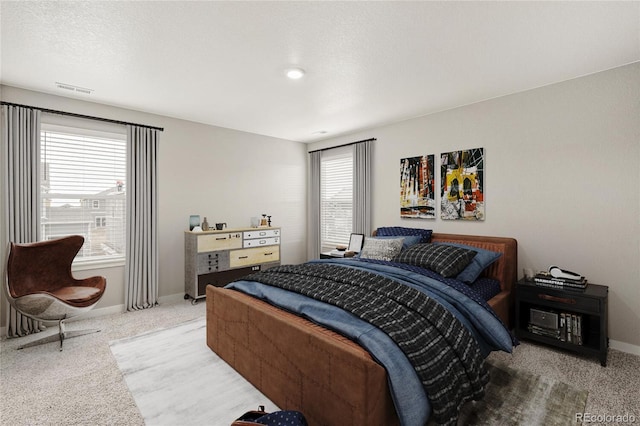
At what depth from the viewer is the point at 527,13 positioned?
79.3 inches

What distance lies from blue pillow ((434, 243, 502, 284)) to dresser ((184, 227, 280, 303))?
299 cm

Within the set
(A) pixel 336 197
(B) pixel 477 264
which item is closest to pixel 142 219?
(A) pixel 336 197

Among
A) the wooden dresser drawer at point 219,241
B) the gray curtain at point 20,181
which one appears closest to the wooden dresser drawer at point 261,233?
the wooden dresser drawer at point 219,241

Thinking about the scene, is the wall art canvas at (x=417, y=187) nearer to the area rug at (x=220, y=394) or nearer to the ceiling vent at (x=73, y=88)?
the area rug at (x=220, y=394)

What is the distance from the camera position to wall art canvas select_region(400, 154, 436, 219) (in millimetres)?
4141

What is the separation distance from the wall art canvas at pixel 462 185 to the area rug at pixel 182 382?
3.03 m

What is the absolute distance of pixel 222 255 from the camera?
448cm

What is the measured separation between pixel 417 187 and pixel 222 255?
2.93m

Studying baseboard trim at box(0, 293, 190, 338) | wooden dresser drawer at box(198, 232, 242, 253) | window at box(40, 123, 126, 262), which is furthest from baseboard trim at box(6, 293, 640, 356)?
wooden dresser drawer at box(198, 232, 242, 253)

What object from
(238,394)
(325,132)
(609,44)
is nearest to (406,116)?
(325,132)

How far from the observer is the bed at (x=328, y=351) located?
1.52 meters

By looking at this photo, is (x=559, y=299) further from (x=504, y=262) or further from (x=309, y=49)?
(x=309, y=49)

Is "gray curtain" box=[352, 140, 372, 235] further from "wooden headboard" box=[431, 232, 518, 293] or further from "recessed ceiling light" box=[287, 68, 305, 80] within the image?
"recessed ceiling light" box=[287, 68, 305, 80]

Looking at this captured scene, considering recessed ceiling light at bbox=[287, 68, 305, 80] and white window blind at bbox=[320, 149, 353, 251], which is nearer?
recessed ceiling light at bbox=[287, 68, 305, 80]
